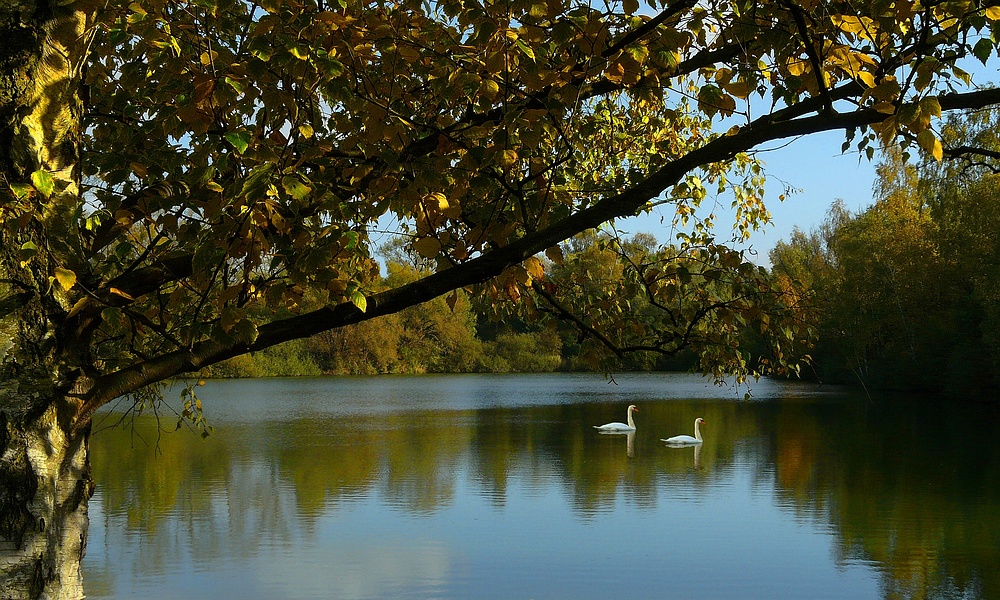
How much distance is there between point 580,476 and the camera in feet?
51.3

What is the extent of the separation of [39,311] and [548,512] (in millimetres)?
10194

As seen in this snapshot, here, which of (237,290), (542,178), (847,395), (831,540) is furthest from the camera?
(847,395)

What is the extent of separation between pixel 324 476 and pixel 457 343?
49.5m

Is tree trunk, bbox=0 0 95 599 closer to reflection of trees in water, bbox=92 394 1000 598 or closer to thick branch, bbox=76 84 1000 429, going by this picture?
thick branch, bbox=76 84 1000 429

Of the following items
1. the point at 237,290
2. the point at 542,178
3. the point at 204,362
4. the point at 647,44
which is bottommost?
the point at 204,362

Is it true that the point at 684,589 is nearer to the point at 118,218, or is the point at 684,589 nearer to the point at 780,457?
the point at 118,218

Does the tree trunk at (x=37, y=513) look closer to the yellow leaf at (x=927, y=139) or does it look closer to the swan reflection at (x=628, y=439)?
the yellow leaf at (x=927, y=139)

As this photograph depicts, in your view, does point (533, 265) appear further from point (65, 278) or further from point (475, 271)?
point (65, 278)

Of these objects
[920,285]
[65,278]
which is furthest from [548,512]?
[920,285]

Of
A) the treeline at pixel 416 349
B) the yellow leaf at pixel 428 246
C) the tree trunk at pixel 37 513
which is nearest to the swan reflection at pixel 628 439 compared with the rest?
the yellow leaf at pixel 428 246

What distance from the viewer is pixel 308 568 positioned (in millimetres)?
9695

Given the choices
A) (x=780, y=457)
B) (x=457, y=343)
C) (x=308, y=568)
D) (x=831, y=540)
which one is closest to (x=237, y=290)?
(x=308, y=568)

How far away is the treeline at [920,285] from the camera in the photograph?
28.0 meters

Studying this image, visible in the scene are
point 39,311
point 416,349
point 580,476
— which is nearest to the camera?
point 39,311
